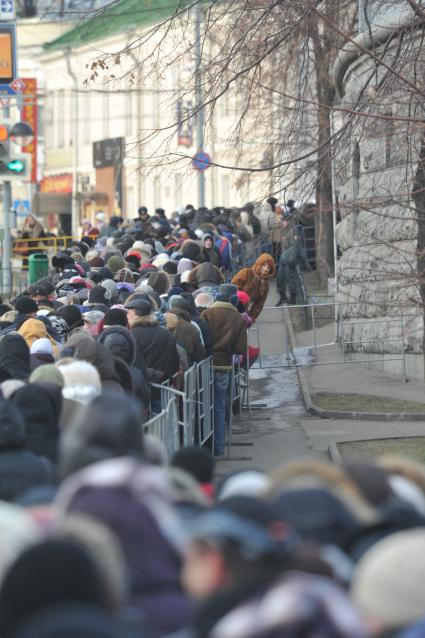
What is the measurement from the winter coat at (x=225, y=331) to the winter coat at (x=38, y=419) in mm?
7809

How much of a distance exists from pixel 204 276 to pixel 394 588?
48.5 feet

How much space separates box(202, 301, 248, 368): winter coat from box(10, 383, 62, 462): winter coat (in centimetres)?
781

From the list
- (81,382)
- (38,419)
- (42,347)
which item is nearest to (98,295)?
(42,347)

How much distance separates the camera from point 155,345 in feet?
42.3

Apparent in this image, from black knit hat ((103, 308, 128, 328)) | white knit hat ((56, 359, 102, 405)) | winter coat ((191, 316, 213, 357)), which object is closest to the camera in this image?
white knit hat ((56, 359, 102, 405))

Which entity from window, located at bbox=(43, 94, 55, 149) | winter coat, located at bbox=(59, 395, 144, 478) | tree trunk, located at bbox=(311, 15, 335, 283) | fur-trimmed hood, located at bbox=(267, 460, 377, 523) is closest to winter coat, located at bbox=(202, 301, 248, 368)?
tree trunk, located at bbox=(311, 15, 335, 283)

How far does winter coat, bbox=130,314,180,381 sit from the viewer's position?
42.3ft

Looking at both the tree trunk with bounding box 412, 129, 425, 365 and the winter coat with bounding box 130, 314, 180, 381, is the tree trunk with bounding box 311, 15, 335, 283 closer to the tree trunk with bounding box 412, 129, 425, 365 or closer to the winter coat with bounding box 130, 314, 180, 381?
the tree trunk with bounding box 412, 129, 425, 365

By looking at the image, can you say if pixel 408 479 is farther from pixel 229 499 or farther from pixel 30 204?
pixel 30 204

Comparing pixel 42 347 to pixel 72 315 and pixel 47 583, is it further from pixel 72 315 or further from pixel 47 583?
pixel 47 583

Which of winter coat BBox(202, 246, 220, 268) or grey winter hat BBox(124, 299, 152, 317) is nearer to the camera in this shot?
grey winter hat BBox(124, 299, 152, 317)

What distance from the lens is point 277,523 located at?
4.40 meters

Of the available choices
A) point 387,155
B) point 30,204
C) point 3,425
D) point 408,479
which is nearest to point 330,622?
point 408,479

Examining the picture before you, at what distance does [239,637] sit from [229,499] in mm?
1032
